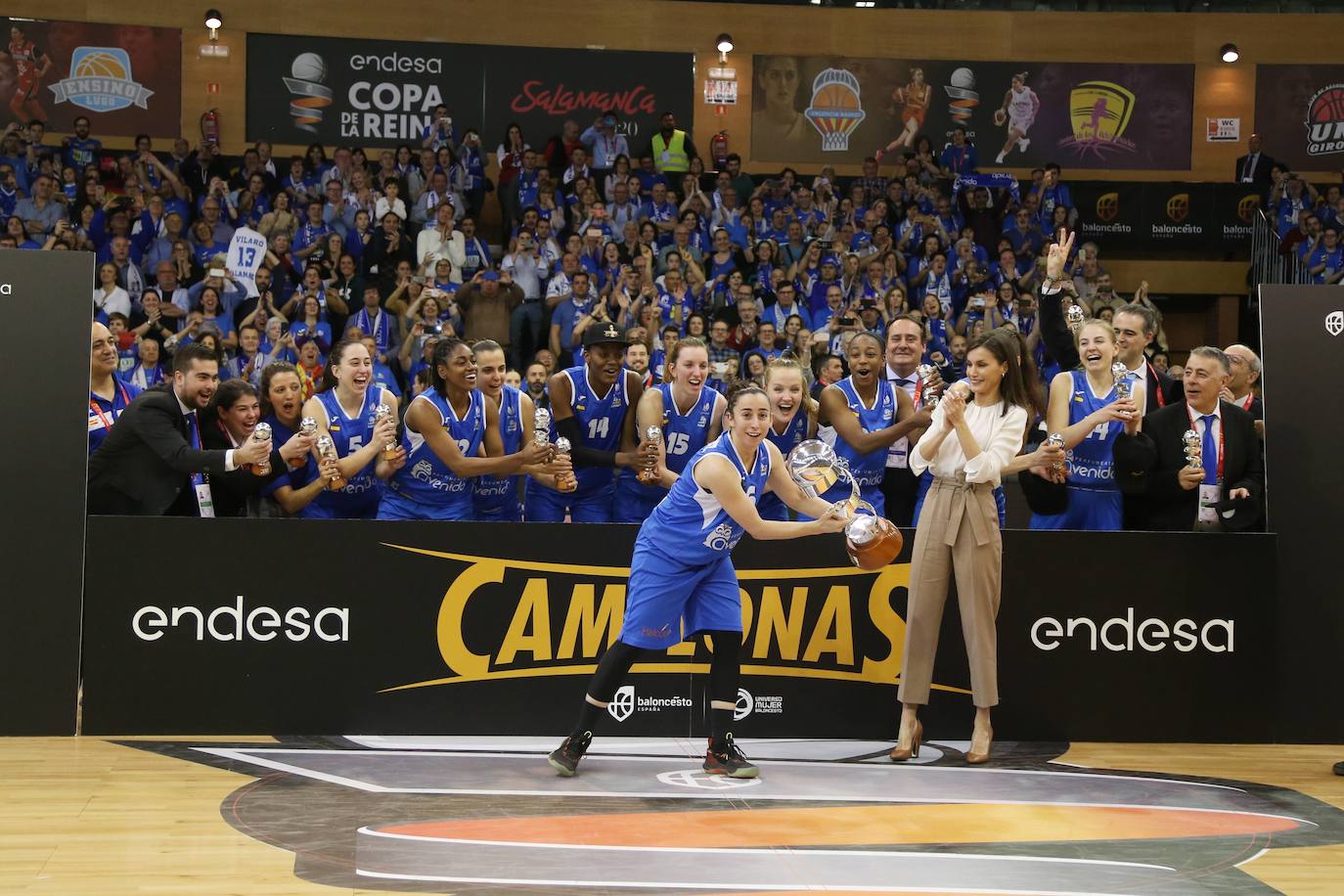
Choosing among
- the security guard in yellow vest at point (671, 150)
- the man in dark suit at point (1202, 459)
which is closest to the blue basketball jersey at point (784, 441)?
the man in dark suit at point (1202, 459)

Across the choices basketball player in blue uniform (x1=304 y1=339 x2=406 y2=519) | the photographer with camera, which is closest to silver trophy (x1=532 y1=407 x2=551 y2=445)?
basketball player in blue uniform (x1=304 y1=339 x2=406 y2=519)

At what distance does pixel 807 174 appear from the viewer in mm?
18156

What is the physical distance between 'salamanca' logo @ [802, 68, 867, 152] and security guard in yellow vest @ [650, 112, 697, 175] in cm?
208

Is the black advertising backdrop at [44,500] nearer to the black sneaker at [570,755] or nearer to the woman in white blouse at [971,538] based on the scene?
the black sneaker at [570,755]

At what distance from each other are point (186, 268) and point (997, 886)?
11.0 m

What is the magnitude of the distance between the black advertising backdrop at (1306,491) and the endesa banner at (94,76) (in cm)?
1413

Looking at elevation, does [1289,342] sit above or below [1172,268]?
below

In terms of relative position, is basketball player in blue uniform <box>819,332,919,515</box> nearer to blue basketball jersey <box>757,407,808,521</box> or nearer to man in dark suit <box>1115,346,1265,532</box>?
blue basketball jersey <box>757,407,808,521</box>

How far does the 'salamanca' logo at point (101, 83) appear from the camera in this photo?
16.6m

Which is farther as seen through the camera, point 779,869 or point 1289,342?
point 1289,342

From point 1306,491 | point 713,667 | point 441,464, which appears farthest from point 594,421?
point 1306,491

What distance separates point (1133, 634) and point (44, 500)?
5.43 metres

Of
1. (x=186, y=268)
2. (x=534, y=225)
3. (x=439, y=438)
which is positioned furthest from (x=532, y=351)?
(x=439, y=438)

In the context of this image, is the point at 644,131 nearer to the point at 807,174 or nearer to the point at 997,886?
the point at 807,174
